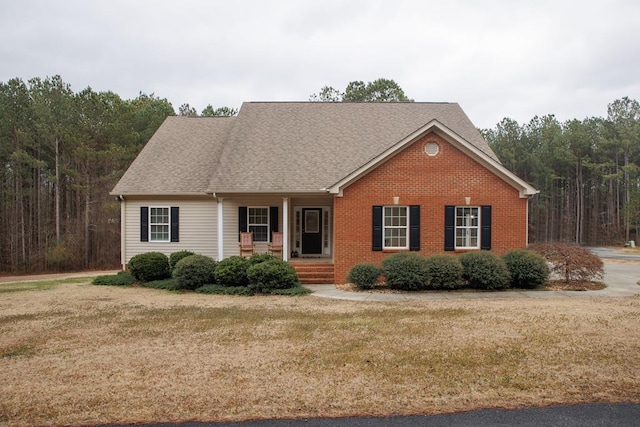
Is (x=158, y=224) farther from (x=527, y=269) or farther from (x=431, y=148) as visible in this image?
(x=527, y=269)

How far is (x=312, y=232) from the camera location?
744 inches

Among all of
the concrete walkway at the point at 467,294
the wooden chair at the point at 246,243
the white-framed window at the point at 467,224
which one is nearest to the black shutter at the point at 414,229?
the white-framed window at the point at 467,224

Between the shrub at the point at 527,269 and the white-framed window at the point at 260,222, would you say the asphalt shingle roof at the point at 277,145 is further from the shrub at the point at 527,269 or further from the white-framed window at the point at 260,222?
the shrub at the point at 527,269

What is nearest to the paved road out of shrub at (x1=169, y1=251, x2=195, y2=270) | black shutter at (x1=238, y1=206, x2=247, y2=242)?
shrub at (x1=169, y1=251, x2=195, y2=270)

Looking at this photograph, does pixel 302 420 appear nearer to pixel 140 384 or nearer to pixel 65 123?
pixel 140 384

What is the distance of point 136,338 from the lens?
830 centimetres

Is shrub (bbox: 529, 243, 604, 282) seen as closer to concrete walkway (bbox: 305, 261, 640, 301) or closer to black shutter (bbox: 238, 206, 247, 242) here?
concrete walkway (bbox: 305, 261, 640, 301)

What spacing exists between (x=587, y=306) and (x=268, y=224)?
11541mm

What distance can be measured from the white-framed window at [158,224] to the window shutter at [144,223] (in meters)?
0.12

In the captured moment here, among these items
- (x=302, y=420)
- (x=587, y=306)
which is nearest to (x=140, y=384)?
(x=302, y=420)

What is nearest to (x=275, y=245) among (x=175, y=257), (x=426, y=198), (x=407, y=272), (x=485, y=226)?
(x=175, y=257)

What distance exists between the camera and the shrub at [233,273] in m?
14.4

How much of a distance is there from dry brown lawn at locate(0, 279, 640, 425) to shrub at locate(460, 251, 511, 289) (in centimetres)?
222

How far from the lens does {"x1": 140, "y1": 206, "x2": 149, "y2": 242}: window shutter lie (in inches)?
741
